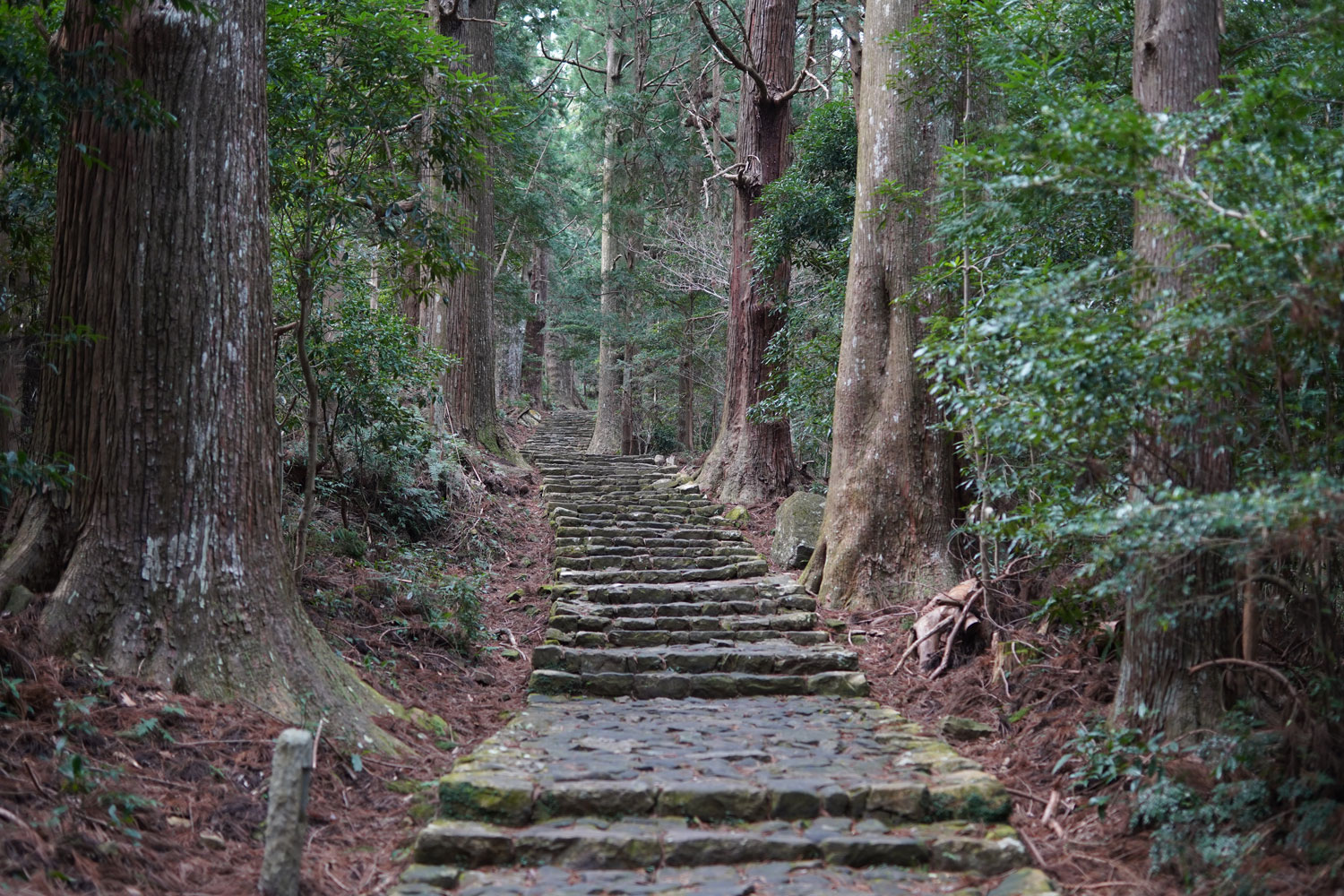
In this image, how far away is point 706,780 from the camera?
16.2ft

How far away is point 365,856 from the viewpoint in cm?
428

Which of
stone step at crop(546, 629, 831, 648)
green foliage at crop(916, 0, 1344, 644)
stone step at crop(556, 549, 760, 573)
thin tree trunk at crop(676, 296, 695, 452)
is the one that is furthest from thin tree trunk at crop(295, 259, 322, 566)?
thin tree trunk at crop(676, 296, 695, 452)

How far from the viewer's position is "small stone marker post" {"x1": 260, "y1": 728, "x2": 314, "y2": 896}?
3.63 metres

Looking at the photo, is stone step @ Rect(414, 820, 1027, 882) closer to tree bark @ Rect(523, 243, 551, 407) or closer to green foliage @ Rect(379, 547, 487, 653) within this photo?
green foliage @ Rect(379, 547, 487, 653)

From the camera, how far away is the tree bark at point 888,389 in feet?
27.2

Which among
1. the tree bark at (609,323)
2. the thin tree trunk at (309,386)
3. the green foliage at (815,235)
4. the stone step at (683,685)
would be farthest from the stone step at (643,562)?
the tree bark at (609,323)

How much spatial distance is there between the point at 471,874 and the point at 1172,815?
3123mm

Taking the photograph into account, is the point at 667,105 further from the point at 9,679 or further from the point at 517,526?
the point at 9,679

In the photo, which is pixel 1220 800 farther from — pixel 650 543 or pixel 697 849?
pixel 650 543

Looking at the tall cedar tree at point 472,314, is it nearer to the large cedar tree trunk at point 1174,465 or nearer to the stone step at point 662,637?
the stone step at point 662,637

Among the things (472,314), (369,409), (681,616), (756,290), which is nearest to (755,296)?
(756,290)

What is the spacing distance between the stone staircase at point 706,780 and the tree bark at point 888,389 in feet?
2.62

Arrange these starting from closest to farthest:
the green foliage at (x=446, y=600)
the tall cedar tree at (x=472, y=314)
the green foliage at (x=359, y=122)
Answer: the green foliage at (x=359, y=122), the green foliage at (x=446, y=600), the tall cedar tree at (x=472, y=314)

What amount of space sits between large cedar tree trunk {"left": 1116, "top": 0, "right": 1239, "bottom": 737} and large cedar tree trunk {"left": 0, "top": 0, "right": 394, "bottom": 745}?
166 inches
